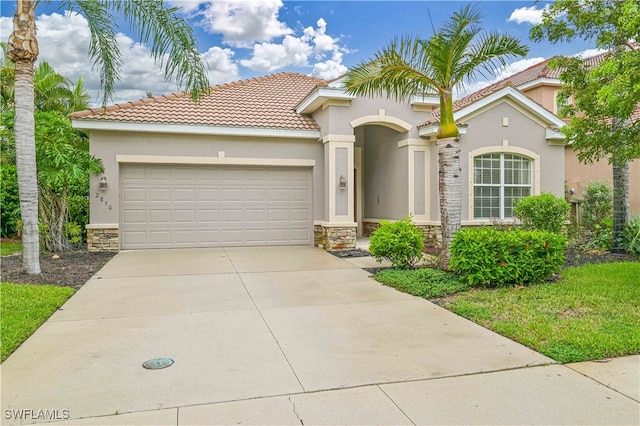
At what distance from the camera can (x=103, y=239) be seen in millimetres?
12383

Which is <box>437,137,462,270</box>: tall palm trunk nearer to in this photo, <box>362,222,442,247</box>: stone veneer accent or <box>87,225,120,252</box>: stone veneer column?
<box>362,222,442,247</box>: stone veneer accent

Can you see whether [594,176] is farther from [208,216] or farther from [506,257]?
[208,216]

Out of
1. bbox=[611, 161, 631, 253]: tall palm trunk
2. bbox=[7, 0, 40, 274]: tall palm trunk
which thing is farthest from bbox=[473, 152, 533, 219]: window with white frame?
bbox=[7, 0, 40, 274]: tall palm trunk

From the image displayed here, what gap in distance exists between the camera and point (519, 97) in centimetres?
1356

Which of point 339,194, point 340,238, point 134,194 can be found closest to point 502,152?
point 339,194

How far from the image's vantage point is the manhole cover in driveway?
4355 millimetres

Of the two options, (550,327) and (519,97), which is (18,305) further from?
(519,97)

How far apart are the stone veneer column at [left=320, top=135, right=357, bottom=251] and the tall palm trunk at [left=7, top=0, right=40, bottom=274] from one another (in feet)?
23.3

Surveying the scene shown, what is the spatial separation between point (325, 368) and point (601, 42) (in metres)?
9.05

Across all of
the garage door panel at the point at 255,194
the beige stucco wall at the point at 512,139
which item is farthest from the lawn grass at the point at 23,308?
the beige stucco wall at the point at 512,139

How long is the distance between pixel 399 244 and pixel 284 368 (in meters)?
5.32

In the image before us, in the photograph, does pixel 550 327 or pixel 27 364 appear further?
pixel 550 327

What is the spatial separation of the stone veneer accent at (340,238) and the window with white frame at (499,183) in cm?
382

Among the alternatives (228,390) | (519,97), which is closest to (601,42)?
(519,97)
